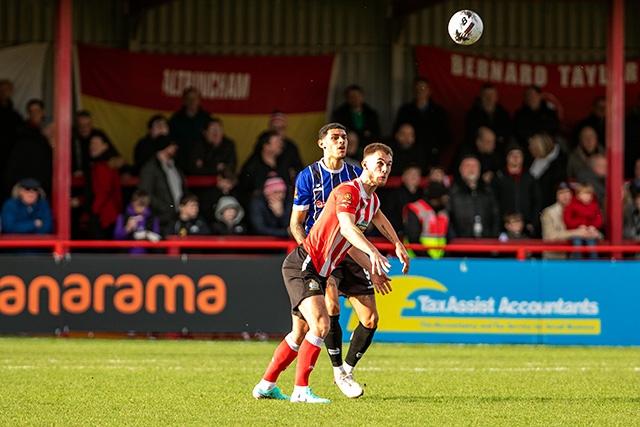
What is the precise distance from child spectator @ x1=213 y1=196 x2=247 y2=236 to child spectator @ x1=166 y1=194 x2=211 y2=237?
0.22 m

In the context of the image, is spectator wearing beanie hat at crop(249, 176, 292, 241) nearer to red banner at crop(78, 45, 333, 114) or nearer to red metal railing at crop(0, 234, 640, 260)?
red metal railing at crop(0, 234, 640, 260)

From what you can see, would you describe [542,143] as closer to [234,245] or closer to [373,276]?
[234,245]

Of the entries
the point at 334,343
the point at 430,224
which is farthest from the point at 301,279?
the point at 430,224

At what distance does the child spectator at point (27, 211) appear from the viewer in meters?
14.6

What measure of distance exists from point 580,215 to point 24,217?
6.63m

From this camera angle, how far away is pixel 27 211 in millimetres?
14758

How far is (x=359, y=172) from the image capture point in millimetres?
9250

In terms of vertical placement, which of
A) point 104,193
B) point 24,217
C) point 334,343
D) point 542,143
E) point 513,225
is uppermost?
point 542,143

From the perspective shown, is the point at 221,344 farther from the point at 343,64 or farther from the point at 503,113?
the point at 343,64

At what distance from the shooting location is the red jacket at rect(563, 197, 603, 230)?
1512 cm

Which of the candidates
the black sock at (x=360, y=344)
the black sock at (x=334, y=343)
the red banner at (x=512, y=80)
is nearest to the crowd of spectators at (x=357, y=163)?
the red banner at (x=512, y=80)

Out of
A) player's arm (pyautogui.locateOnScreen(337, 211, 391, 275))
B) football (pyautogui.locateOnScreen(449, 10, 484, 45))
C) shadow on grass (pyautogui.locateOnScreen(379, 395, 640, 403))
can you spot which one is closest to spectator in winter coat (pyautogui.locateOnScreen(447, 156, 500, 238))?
football (pyautogui.locateOnScreen(449, 10, 484, 45))

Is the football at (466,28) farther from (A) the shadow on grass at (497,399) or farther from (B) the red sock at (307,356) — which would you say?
(B) the red sock at (307,356)

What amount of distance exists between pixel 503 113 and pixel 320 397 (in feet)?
30.5
